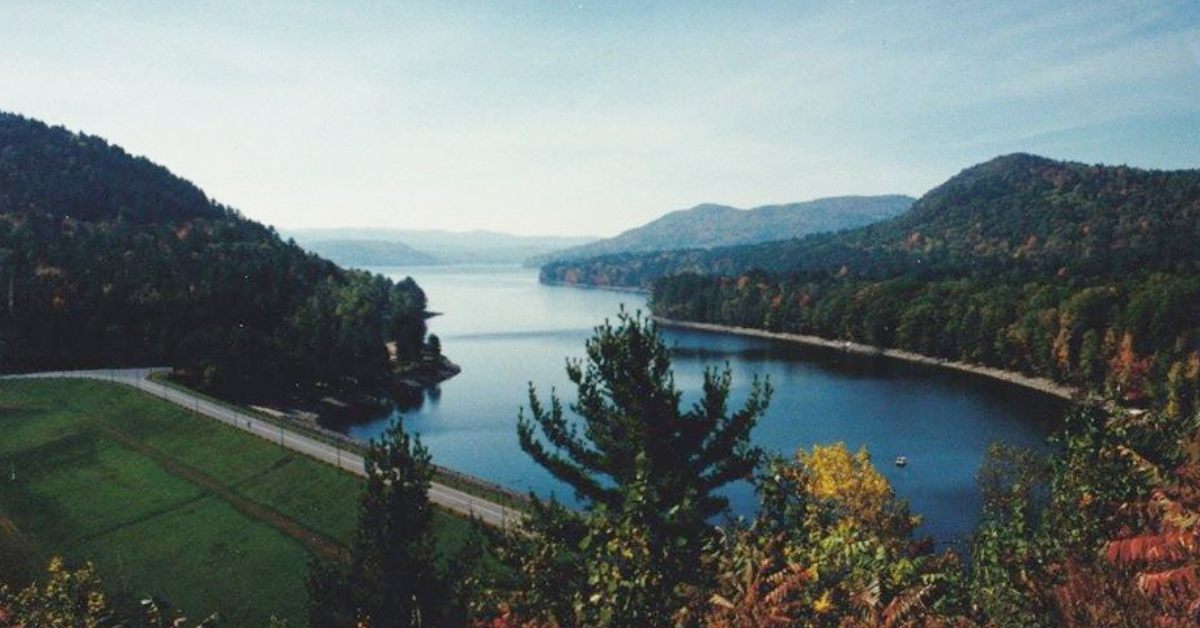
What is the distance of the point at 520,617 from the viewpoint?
12594 mm

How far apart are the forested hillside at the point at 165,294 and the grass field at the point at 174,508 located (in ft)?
66.9

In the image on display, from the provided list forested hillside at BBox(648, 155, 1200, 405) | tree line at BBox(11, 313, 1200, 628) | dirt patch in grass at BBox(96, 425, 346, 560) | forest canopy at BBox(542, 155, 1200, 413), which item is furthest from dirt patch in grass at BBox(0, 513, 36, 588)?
forest canopy at BBox(542, 155, 1200, 413)

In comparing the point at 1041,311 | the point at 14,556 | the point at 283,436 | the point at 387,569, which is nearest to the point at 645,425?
the point at 387,569

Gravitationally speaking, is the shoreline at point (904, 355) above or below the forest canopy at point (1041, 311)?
below

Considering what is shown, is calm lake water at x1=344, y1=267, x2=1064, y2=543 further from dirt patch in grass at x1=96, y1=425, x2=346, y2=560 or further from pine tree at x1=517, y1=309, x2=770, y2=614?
dirt patch in grass at x1=96, y1=425, x2=346, y2=560

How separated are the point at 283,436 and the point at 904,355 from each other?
3933 inches

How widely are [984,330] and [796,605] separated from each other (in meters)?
122

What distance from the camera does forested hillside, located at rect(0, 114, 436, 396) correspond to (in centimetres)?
9662

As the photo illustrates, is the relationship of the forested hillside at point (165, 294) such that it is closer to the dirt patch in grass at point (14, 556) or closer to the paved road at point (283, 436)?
the paved road at point (283, 436)

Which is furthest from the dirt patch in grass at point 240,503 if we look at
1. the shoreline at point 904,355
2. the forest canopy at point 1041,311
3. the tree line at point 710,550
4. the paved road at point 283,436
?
the forest canopy at point 1041,311

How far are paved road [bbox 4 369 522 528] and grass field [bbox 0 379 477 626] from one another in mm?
1480

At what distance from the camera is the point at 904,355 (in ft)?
437

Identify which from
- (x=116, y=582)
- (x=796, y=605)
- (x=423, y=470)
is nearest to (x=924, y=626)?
(x=796, y=605)

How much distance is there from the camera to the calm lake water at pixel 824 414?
206 feet
